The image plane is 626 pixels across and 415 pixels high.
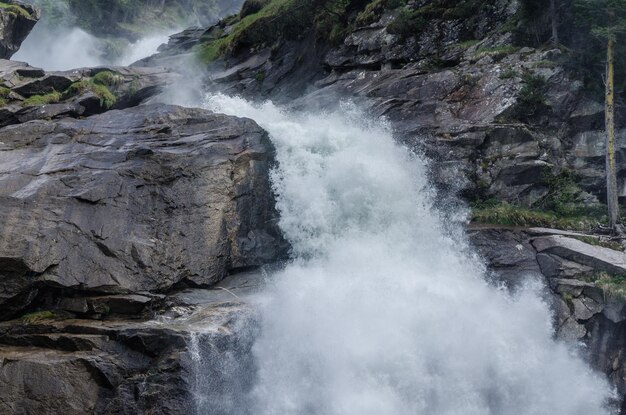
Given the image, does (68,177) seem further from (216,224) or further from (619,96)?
(619,96)

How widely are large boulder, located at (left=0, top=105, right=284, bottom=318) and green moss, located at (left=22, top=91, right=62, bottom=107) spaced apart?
3355 mm

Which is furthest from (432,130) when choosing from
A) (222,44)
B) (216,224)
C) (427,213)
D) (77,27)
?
(77,27)

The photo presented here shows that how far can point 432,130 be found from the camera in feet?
56.4

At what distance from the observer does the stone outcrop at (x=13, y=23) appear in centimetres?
2650

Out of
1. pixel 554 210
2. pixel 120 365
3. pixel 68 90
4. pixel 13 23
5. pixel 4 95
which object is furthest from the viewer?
pixel 13 23

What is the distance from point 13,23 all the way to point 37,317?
2303 cm

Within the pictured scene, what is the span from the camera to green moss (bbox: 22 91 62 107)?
1839cm

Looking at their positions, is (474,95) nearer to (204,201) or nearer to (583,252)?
(583,252)

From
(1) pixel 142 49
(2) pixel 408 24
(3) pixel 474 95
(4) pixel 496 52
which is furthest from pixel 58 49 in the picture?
(3) pixel 474 95

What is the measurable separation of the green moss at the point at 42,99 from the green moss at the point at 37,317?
1020cm

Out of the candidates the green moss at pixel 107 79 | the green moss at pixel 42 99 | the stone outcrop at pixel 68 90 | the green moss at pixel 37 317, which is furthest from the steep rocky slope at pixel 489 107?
the green moss at pixel 37 317

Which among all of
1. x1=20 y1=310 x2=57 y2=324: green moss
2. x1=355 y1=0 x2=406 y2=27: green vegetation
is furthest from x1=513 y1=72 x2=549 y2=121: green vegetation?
x1=20 y1=310 x2=57 y2=324: green moss

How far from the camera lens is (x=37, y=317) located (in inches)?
436

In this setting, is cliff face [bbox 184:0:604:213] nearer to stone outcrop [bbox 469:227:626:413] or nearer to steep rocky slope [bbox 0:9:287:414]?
stone outcrop [bbox 469:227:626:413]
